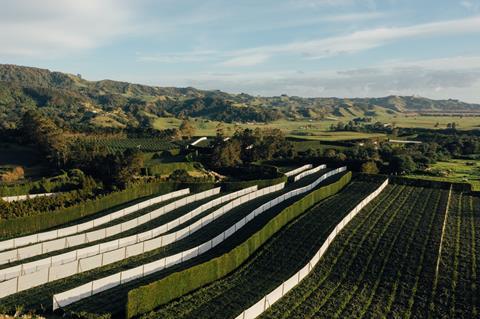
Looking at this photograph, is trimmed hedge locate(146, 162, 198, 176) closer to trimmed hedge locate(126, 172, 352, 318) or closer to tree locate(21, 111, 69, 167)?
tree locate(21, 111, 69, 167)

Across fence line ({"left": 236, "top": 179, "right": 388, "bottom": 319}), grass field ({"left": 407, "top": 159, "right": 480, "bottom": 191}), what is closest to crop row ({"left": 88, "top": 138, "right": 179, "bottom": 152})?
grass field ({"left": 407, "top": 159, "right": 480, "bottom": 191})

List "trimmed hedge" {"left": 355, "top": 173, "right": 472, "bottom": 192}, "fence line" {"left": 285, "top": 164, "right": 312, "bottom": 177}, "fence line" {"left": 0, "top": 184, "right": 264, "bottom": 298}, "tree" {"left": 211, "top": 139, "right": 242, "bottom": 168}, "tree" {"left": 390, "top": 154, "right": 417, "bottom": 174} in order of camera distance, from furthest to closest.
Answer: "tree" {"left": 211, "top": 139, "right": 242, "bottom": 168}, "tree" {"left": 390, "top": 154, "right": 417, "bottom": 174}, "fence line" {"left": 285, "top": 164, "right": 312, "bottom": 177}, "trimmed hedge" {"left": 355, "top": 173, "right": 472, "bottom": 192}, "fence line" {"left": 0, "top": 184, "right": 264, "bottom": 298}

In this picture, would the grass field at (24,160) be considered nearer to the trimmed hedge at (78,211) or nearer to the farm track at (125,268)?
the trimmed hedge at (78,211)

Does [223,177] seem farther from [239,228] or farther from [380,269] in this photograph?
[380,269]

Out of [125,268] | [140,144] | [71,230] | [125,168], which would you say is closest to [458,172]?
[125,168]

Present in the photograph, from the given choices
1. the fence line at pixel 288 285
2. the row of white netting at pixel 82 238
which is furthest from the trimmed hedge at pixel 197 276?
the row of white netting at pixel 82 238

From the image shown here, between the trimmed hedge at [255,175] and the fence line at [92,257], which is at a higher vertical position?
the trimmed hedge at [255,175]

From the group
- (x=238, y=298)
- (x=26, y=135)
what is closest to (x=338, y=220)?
(x=238, y=298)

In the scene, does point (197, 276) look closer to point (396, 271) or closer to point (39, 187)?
point (396, 271)
